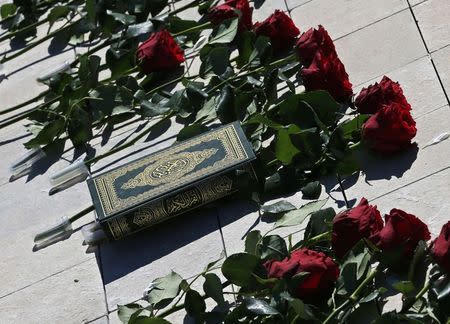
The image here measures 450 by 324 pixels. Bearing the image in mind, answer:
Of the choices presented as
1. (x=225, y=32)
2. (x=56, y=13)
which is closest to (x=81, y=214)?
(x=225, y=32)

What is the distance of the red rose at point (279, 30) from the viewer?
352cm

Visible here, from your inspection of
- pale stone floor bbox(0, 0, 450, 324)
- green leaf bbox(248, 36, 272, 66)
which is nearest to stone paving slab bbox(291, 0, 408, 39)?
pale stone floor bbox(0, 0, 450, 324)

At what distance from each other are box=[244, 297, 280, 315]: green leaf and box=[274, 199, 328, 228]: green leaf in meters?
0.31

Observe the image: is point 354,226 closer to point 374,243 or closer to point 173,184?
point 374,243

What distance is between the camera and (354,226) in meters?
2.56

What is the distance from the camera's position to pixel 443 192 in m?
2.77

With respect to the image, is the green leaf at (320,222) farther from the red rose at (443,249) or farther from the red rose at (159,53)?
the red rose at (159,53)

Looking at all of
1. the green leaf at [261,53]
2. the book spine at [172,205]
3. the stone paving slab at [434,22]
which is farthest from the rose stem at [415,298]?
the green leaf at [261,53]

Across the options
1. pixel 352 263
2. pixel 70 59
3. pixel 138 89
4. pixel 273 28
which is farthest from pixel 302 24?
pixel 352 263

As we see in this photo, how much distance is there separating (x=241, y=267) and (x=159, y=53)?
4.03 feet

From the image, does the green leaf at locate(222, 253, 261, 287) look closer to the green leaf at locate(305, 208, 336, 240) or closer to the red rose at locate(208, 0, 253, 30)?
A: the green leaf at locate(305, 208, 336, 240)

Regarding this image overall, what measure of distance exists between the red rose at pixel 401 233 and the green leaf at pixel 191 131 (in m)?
0.92

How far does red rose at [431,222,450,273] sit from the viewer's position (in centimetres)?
237

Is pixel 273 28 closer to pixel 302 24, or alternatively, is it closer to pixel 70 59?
pixel 302 24
